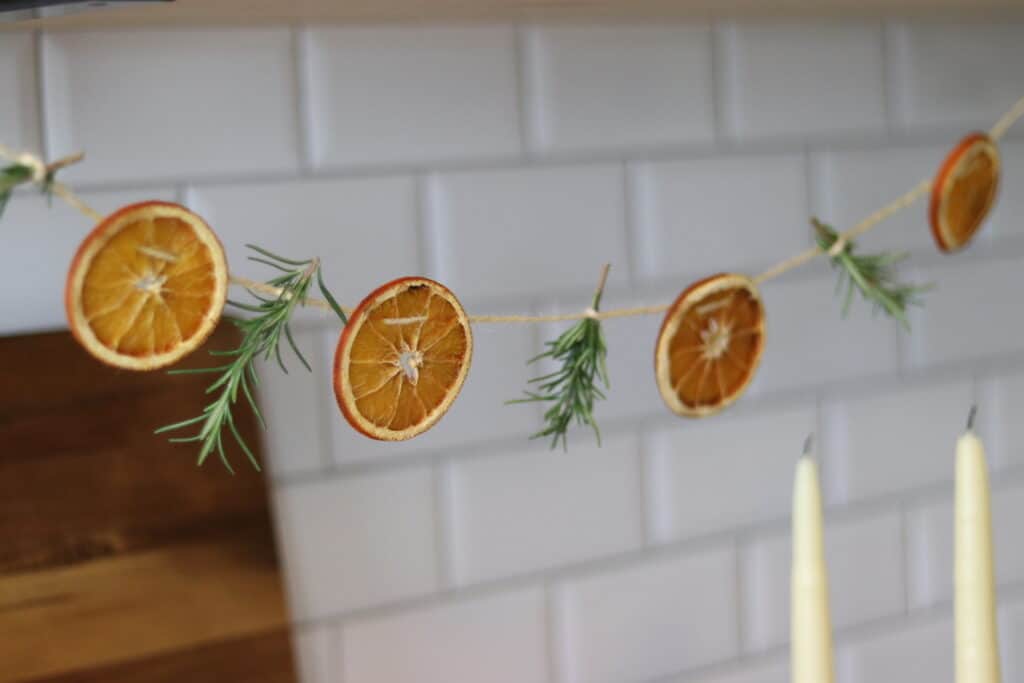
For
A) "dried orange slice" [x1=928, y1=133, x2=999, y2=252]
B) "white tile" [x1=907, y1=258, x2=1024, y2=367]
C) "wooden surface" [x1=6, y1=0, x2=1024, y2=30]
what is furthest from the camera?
"white tile" [x1=907, y1=258, x2=1024, y2=367]

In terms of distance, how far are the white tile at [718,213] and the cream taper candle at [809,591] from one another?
0.19 meters

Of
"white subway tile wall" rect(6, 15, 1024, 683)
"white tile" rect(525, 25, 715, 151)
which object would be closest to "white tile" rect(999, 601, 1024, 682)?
"white subway tile wall" rect(6, 15, 1024, 683)

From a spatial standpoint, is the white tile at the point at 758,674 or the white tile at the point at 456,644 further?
the white tile at the point at 758,674

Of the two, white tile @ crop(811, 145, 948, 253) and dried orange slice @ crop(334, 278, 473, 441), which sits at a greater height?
white tile @ crop(811, 145, 948, 253)

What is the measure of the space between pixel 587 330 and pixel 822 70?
0.31 m

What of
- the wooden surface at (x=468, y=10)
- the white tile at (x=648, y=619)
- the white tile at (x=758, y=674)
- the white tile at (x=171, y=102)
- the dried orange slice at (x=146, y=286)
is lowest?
the white tile at (x=758, y=674)

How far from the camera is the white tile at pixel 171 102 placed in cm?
58

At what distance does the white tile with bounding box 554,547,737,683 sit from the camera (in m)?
0.74

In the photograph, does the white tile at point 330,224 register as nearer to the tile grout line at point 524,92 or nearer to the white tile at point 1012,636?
the tile grout line at point 524,92

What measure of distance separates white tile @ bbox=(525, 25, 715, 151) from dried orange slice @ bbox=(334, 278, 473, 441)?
226 millimetres

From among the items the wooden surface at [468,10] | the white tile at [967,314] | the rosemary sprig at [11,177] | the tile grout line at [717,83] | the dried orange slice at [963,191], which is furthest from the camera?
the white tile at [967,314]

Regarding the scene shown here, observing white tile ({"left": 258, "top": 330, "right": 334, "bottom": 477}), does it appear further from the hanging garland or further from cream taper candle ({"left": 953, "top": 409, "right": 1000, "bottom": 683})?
cream taper candle ({"left": 953, "top": 409, "right": 1000, "bottom": 683})

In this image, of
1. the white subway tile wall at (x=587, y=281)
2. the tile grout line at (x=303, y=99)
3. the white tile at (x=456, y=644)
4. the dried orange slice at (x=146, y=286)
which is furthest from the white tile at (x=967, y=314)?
the dried orange slice at (x=146, y=286)

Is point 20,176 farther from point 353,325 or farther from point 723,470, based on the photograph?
point 723,470
